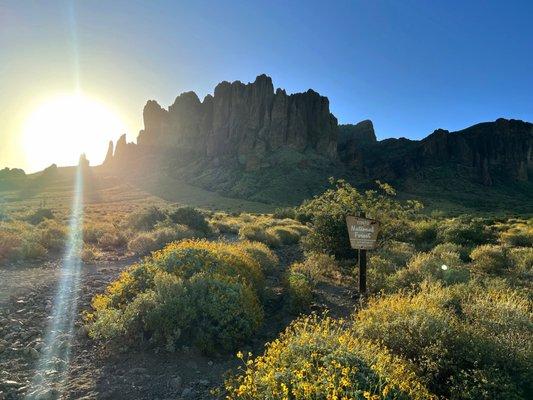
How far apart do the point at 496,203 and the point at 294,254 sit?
3365 inches

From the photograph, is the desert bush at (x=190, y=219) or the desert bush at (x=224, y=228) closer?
the desert bush at (x=190, y=219)

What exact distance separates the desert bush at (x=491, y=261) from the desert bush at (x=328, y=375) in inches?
424

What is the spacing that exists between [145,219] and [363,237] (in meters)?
17.4

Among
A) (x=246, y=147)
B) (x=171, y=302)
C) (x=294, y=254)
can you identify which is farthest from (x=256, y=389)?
(x=246, y=147)

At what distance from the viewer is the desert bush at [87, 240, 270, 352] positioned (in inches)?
281

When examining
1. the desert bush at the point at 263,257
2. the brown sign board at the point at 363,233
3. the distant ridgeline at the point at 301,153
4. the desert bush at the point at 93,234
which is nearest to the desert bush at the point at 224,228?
the desert bush at the point at 93,234

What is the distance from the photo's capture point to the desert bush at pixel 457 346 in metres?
5.04

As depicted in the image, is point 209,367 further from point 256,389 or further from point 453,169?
point 453,169

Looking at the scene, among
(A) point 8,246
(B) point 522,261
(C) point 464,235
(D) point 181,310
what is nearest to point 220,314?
(D) point 181,310

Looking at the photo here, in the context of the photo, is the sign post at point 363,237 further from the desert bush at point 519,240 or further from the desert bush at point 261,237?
the desert bush at point 519,240

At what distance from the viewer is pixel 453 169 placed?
111 m

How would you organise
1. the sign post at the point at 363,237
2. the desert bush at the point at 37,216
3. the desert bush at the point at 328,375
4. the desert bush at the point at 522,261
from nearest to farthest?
the desert bush at the point at 328,375, the sign post at the point at 363,237, the desert bush at the point at 522,261, the desert bush at the point at 37,216

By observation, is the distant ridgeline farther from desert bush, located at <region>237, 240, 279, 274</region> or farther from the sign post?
the sign post

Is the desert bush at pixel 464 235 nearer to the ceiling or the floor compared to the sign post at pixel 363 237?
nearer to the floor
